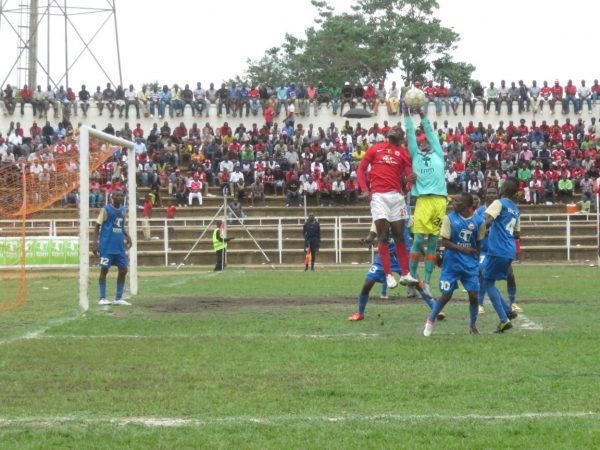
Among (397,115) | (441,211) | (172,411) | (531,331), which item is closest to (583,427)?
(172,411)

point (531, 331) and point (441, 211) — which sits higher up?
point (441, 211)

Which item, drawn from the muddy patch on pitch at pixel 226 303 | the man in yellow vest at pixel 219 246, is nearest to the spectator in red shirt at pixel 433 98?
the man in yellow vest at pixel 219 246

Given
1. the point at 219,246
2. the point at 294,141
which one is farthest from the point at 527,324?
the point at 294,141

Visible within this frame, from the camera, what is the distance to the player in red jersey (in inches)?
550

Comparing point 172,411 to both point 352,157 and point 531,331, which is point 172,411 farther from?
point 352,157

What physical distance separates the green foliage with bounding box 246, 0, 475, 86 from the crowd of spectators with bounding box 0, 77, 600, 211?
24672 mm

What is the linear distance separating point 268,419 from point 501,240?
18.9 ft

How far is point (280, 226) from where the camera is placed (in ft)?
124

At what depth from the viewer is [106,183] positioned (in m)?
38.1

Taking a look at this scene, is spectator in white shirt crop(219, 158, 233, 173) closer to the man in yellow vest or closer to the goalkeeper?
the man in yellow vest

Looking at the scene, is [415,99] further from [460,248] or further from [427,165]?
[460,248]

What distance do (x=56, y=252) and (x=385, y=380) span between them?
→ 84.5ft

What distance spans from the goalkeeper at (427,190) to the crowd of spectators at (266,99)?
38331 millimetres

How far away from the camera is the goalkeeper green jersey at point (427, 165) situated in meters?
14.1
